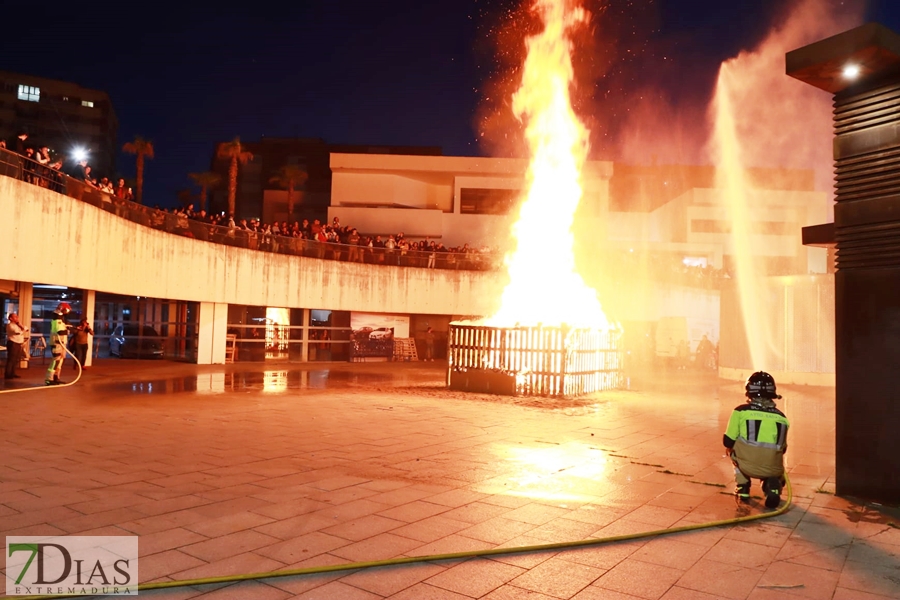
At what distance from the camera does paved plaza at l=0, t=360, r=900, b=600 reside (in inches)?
186

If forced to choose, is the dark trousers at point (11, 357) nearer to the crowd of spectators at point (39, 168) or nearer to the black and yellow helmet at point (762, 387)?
the crowd of spectators at point (39, 168)

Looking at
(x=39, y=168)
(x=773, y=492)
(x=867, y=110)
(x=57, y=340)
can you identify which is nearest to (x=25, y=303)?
(x=57, y=340)

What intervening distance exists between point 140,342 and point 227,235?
6.34 m

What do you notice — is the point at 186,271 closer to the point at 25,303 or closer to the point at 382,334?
the point at 25,303

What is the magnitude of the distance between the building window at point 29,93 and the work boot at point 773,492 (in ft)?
256

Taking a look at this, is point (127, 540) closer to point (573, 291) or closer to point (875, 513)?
point (875, 513)

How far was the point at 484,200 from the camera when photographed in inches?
1700

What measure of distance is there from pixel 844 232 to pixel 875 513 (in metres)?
3.13

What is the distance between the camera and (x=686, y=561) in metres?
5.14

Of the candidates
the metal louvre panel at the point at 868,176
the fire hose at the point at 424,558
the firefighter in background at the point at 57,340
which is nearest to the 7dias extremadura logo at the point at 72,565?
the fire hose at the point at 424,558

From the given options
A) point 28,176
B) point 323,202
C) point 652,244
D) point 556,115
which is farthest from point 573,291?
point 323,202

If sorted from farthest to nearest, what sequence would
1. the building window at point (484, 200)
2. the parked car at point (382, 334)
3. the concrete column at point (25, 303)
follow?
1. the building window at point (484, 200)
2. the parked car at point (382, 334)
3. the concrete column at point (25, 303)

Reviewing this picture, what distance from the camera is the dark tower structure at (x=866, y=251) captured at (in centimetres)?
698

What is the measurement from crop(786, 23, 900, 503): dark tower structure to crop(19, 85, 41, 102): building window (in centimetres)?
7686
